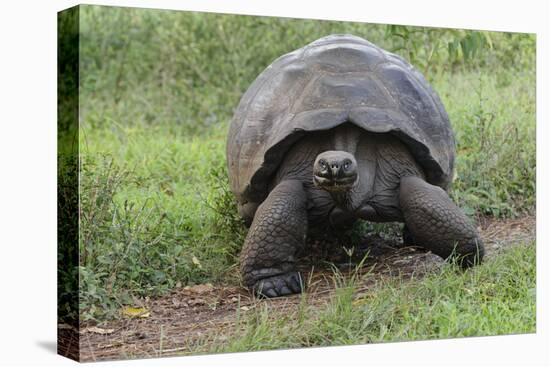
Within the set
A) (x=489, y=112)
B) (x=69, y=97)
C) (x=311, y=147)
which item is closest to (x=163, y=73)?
(x=489, y=112)

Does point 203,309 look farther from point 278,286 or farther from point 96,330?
point 96,330

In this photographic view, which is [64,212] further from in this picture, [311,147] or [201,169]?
[201,169]

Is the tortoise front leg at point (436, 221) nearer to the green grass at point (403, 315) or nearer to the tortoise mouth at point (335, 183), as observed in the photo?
the green grass at point (403, 315)

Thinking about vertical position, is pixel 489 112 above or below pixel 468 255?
above

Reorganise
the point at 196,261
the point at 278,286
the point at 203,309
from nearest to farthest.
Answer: the point at 203,309
the point at 278,286
the point at 196,261

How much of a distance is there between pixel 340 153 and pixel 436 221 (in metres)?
0.65

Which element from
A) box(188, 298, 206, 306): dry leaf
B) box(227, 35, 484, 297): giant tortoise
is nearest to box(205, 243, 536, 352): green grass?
box(227, 35, 484, 297): giant tortoise

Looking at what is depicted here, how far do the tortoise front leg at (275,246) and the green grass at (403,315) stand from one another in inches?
9.2

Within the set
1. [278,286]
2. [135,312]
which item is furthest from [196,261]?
[135,312]

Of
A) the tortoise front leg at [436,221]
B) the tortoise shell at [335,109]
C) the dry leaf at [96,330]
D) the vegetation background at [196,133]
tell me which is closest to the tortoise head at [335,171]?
the tortoise shell at [335,109]

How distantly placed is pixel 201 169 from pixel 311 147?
2123 mm

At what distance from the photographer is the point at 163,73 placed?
881 cm

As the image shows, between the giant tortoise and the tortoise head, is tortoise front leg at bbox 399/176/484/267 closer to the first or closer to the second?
the giant tortoise

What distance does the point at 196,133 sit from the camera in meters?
8.14
